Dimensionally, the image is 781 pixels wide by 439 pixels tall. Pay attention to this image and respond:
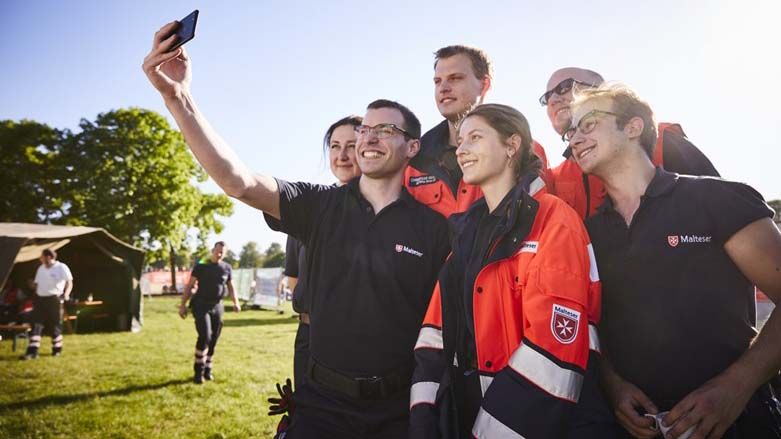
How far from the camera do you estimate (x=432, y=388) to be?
207cm

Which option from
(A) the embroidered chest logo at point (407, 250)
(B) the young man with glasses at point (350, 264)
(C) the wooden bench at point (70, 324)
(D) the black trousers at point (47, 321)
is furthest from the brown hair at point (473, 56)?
(C) the wooden bench at point (70, 324)

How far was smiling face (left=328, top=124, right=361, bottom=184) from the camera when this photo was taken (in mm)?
4609

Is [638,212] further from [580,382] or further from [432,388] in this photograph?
[432,388]

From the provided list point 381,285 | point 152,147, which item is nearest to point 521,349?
point 381,285

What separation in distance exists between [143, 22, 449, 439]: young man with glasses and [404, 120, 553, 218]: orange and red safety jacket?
31 cm

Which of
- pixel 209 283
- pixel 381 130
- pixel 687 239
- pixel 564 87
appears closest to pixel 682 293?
pixel 687 239

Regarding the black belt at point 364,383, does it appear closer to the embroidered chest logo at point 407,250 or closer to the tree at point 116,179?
the embroidered chest logo at point 407,250

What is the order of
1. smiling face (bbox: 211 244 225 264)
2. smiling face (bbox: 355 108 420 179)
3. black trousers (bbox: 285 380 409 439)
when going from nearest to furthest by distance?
black trousers (bbox: 285 380 409 439) → smiling face (bbox: 355 108 420 179) → smiling face (bbox: 211 244 225 264)

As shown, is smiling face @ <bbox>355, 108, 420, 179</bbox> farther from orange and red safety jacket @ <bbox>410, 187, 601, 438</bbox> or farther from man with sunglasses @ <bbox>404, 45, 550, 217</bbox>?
orange and red safety jacket @ <bbox>410, 187, 601, 438</bbox>

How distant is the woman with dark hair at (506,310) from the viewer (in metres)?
1.71

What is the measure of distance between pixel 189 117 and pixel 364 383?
172cm

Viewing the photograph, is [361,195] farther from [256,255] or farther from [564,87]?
[256,255]

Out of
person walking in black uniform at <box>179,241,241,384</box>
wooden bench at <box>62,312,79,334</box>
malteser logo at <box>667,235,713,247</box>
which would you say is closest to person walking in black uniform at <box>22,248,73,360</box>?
wooden bench at <box>62,312,79,334</box>

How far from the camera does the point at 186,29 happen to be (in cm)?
197
